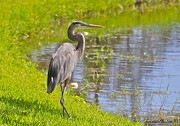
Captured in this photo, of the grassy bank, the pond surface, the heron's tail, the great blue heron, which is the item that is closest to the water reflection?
the pond surface

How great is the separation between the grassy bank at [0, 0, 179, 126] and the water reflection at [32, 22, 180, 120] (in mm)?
874

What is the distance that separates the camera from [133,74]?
12.3m

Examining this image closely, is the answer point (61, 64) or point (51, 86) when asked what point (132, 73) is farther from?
point (51, 86)

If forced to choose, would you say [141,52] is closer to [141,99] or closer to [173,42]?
[173,42]

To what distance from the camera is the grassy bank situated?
672 cm

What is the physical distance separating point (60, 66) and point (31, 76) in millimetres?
3396

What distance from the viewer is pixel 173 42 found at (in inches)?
682

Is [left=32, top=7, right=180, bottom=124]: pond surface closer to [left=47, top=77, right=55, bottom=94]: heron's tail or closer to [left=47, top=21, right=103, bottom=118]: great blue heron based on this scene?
[left=47, top=21, right=103, bottom=118]: great blue heron

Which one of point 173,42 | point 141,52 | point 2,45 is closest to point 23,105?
point 2,45

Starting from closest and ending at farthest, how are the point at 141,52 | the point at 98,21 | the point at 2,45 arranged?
the point at 2,45
the point at 141,52
the point at 98,21

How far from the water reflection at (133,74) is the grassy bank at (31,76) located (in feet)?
2.87

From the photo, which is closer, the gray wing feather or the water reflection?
the gray wing feather

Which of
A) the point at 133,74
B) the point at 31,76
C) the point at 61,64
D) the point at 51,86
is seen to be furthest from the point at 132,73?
the point at 51,86

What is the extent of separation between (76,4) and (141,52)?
11.8 metres
